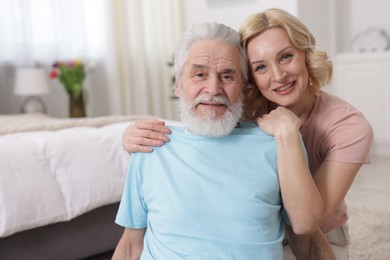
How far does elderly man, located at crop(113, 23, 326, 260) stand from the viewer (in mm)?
1265

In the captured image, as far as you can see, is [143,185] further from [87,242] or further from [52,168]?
[87,242]

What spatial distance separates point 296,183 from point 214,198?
20cm

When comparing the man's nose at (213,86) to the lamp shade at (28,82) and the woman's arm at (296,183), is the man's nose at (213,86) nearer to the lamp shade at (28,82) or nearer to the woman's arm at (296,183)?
the woman's arm at (296,183)

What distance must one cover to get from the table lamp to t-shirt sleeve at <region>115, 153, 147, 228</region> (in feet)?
10.2

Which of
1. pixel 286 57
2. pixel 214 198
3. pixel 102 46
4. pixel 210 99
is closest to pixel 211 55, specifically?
pixel 210 99

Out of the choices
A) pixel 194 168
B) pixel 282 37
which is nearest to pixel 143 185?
pixel 194 168

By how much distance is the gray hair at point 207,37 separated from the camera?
54.3 inches

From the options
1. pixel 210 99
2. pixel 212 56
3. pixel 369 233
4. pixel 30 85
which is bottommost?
pixel 369 233

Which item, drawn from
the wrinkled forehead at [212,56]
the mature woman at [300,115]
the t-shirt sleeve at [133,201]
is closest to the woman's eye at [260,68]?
the mature woman at [300,115]

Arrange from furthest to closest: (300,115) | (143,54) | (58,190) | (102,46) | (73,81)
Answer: (143,54) < (102,46) < (73,81) < (58,190) < (300,115)

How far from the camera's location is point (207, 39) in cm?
138

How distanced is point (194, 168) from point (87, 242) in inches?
48.1

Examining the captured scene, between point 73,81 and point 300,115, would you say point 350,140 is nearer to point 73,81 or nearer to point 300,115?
point 300,115

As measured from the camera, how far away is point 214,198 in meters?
1.28
